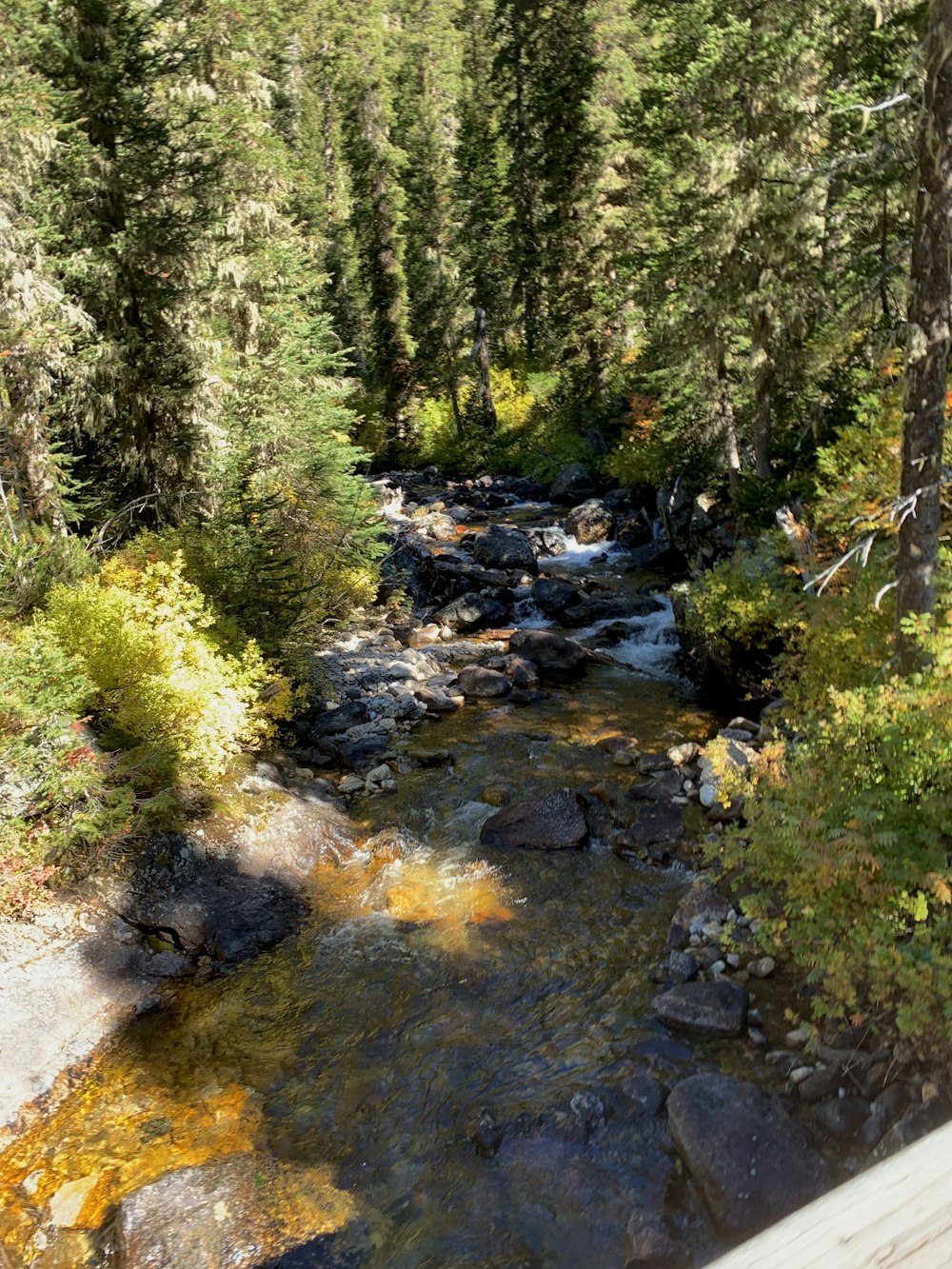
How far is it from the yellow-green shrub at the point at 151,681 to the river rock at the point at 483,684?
19.5 ft

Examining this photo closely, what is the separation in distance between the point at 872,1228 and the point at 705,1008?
6.85 metres

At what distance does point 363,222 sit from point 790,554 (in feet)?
118

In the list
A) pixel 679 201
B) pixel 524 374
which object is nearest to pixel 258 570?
pixel 679 201

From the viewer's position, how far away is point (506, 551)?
23.8m

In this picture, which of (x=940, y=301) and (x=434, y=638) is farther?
(x=434, y=638)

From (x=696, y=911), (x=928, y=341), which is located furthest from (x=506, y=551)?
(x=928, y=341)

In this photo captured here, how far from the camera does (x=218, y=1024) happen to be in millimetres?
8109

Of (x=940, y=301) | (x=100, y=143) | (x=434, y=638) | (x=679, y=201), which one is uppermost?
(x=100, y=143)

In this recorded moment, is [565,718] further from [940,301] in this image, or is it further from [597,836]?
[940,301]

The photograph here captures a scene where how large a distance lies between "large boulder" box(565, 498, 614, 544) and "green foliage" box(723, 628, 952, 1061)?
19830 millimetres

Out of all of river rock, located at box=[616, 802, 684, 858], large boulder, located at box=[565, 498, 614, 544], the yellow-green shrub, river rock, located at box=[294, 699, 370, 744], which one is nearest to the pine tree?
the yellow-green shrub

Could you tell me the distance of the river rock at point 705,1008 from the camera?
7055 mm

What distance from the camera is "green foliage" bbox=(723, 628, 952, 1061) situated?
17.4ft

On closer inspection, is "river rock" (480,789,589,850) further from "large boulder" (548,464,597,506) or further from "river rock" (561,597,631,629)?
"large boulder" (548,464,597,506)
